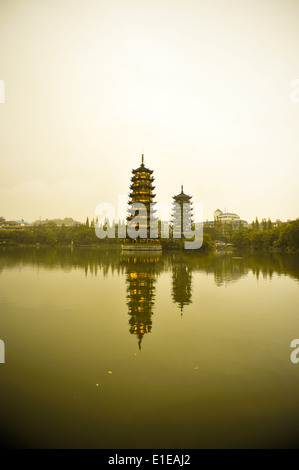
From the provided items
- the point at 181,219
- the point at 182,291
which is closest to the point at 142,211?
the point at 181,219

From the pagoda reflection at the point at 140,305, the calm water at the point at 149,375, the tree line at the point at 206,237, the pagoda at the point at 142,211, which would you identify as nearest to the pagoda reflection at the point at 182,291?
the calm water at the point at 149,375

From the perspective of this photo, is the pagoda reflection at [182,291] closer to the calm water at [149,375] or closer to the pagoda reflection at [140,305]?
the calm water at [149,375]

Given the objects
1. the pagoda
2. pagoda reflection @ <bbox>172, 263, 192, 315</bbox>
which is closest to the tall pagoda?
the pagoda

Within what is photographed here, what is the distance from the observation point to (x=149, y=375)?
5.59 meters

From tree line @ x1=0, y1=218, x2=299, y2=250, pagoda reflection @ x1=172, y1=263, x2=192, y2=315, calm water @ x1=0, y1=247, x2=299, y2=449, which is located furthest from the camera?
tree line @ x1=0, y1=218, x2=299, y2=250

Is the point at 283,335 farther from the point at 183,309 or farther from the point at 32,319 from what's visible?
the point at 32,319

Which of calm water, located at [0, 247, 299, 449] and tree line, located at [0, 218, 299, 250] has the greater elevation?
tree line, located at [0, 218, 299, 250]

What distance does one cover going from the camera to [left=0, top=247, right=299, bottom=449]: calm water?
4.07 m

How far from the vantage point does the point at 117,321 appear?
9.16 metres

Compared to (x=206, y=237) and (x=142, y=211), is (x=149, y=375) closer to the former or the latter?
(x=142, y=211)

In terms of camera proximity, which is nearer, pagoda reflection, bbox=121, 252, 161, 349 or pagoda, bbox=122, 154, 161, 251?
pagoda reflection, bbox=121, 252, 161, 349

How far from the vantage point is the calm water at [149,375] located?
4070 mm

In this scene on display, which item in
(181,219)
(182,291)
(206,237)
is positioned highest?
(181,219)

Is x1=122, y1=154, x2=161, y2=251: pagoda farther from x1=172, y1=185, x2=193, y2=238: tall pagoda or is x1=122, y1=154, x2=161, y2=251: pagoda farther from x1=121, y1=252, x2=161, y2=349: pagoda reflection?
x1=121, y1=252, x2=161, y2=349: pagoda reflection
